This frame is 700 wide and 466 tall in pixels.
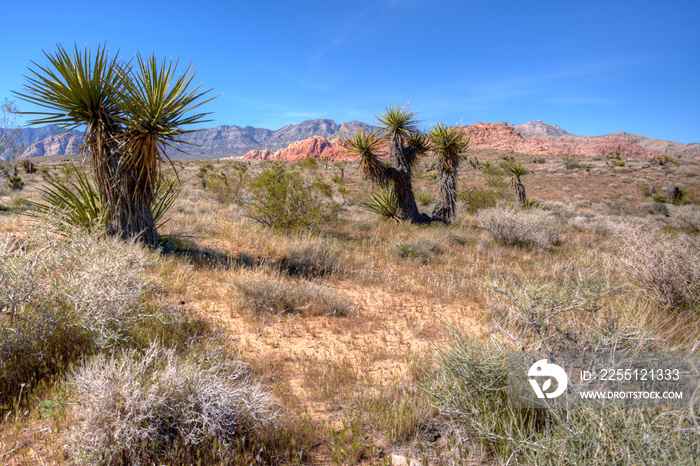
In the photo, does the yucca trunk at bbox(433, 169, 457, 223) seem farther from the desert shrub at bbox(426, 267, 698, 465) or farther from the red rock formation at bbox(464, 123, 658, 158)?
the red rock formation at bbox(464, 123, 658, 158)

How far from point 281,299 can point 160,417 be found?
2.63 meters

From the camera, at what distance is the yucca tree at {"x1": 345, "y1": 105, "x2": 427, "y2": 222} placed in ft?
37.8

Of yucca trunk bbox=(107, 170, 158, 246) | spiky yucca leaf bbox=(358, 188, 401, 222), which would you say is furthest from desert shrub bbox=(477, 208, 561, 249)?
yucca trunk bbox=(107, 170, 158, 246)

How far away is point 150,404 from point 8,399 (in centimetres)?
126

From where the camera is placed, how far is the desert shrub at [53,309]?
246cm

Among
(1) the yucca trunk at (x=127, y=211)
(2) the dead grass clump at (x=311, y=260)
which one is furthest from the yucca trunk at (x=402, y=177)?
(1) the yucca trunk at (x=127, y=211)

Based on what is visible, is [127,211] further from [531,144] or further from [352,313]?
[531,144]

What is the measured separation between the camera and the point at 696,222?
1296 cm

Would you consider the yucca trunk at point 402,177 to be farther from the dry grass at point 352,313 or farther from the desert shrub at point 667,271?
the desert shrub at point 667,271

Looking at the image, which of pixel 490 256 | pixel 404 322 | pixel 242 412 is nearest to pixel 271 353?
pixel 242 412

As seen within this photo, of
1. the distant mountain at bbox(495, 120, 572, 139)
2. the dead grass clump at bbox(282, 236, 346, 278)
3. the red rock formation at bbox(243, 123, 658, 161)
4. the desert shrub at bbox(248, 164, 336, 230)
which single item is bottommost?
the dead grass clump at bbox(282, 236, 346, 278)

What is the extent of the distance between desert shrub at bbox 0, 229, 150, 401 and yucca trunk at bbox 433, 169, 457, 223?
37.8 feet

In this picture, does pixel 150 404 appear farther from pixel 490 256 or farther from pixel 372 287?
pixel 490 256

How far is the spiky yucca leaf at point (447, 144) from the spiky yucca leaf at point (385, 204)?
241 cm
